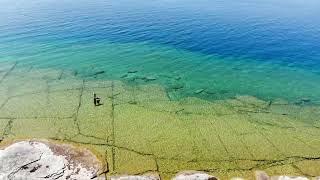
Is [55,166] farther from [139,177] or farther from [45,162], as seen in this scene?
[139,177]

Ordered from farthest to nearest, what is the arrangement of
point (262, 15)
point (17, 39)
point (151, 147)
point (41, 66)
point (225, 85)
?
point (262, 15)
point (17, 39)
point (41, 66)
point (225, 85)
point (151, 147)

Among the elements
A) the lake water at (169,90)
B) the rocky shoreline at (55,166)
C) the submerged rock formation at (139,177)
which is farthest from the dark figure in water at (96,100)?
the submerged rock formation at (139,177)

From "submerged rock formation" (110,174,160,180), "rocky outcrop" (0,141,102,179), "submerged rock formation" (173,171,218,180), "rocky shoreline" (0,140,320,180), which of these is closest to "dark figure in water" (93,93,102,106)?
"rocky outcrop" (0,141,102,179)

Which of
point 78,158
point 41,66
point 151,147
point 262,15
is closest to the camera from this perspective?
point 78,158

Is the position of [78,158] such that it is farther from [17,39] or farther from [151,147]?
[17,39]

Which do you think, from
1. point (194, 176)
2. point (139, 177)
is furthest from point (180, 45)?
point (139, 177)

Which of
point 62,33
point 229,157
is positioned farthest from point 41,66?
point 229,157

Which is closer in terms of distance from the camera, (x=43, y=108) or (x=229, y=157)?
(x=229, y=157)
